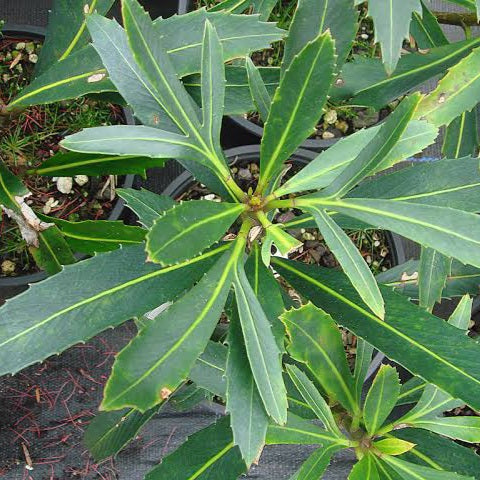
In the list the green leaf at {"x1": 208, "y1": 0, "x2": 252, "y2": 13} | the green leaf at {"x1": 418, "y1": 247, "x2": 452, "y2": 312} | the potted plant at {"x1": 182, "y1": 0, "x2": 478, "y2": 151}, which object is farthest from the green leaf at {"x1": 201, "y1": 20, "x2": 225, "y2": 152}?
the green leaf at {"x1": 418, "y1": 247, "x2": 452, "y2": 312}

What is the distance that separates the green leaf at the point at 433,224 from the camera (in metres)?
0.53

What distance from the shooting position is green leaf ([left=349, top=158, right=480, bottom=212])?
605 millimetres

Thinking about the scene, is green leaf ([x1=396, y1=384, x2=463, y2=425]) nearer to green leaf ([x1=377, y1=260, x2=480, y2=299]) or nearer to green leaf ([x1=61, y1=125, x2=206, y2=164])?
green leaf ([x1=377, y1=260, x2=480, y2=299])

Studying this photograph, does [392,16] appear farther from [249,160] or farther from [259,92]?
[249,160]

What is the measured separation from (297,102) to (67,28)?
0.40m

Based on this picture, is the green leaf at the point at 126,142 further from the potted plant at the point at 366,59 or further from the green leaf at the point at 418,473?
the green leaf at the point at 418,473

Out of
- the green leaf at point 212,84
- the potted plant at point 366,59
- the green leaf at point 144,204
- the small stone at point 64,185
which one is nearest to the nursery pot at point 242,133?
the potted plant at point 366,59

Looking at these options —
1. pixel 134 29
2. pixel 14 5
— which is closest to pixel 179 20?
pixel 134 29

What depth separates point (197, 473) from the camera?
71 cm

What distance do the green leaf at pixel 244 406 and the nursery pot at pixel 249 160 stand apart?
506 mm

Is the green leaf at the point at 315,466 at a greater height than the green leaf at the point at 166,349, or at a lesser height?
lesser

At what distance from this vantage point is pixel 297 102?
555mm

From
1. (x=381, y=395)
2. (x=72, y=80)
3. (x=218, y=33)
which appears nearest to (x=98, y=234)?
(x=72, y=80)

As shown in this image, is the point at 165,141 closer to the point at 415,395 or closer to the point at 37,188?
the point at 415,395
